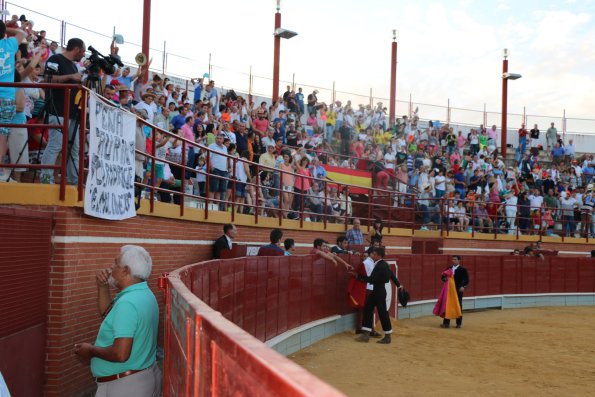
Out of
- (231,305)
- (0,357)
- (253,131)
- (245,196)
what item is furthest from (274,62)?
(0,357)

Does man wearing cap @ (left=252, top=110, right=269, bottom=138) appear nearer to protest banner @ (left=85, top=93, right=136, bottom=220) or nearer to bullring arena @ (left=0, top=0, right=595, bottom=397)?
bullring arena @ (left=0, top=0, right=595, bottom=397)

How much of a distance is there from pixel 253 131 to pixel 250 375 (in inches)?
670

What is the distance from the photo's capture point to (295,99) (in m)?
26.3

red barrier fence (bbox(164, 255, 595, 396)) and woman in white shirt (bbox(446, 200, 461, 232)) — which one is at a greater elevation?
woman in white shirt (bbox(446, 200, 461, 232))

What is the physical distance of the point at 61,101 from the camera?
773 centimetres

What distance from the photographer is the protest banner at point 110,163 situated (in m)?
7.17

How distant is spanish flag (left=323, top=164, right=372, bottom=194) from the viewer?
954 inches

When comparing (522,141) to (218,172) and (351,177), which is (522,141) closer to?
(351,177)

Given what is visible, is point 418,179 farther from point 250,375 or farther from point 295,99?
point 250,375

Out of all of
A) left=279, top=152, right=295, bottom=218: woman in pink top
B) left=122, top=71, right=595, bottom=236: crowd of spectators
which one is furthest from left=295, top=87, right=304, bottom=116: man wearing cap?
left=279, top=152, right=295, bottom=218: woman in pink top

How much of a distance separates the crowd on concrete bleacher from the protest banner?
1435 millimetres

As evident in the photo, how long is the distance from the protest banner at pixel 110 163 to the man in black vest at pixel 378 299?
22.1ft

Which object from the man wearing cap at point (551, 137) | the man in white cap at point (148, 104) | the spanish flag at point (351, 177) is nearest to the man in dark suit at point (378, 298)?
the man in white cap at point (148, 104)

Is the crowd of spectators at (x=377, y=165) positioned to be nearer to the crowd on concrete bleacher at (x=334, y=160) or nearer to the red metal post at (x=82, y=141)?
the crowd on concrete bleacher at (x=334, y=160)
